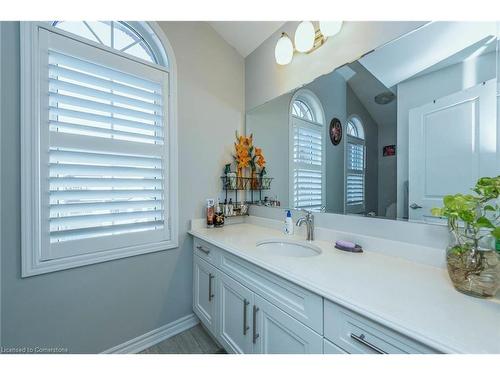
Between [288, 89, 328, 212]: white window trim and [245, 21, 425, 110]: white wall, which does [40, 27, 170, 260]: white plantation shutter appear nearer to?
[245, 21, 425, 110]: white wall

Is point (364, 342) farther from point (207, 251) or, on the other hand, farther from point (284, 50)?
point (284, 50)

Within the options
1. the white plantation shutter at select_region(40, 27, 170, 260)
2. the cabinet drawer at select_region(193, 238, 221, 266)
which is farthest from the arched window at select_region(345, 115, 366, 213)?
the white plantation shutter at select_region(40, 27, 170, 260)

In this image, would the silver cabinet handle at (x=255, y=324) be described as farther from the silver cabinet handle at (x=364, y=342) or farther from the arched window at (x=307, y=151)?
the arched window at (x=307, y=151)

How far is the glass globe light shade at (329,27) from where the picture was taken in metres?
1.24

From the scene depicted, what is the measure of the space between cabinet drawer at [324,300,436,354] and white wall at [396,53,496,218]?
0.63 m

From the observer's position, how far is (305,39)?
4.65 feet

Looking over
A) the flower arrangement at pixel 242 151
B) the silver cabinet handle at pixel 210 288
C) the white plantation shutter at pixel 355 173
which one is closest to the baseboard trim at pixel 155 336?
the silver cabinet handle at pixel 210 288

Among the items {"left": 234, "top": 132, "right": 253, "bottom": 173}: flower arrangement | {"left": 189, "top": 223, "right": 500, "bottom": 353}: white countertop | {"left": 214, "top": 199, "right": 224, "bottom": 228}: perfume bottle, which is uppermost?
{"left": 234, "top": 132, "right": 253, "bottom": 173}: flower arrangement

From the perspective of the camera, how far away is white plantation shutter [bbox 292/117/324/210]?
1461mm

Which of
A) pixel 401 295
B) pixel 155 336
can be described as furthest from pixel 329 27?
pixel 155 336

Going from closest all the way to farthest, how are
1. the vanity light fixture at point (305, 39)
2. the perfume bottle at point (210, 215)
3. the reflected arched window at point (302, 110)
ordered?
the vanity light fixture at point (305, 39) < the reflected arched window at point (302, 110) < the perfume bottle at point (210, 215)

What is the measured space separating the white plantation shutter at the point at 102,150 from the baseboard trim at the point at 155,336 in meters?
0.67

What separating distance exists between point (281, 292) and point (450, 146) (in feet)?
3.17
